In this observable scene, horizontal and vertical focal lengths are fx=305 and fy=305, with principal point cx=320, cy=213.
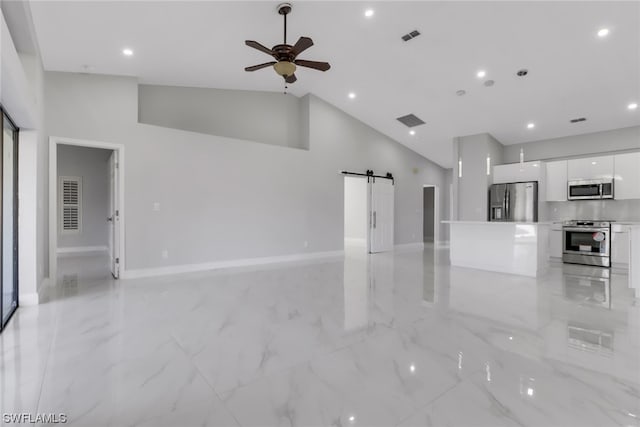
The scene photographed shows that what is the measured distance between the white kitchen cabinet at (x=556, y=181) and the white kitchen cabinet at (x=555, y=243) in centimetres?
74

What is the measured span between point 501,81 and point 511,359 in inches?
195

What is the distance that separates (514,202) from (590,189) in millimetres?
1373

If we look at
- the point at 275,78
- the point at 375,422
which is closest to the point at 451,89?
the point at 275,78

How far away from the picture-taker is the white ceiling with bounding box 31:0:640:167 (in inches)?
145

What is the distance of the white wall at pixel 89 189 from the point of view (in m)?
7.59

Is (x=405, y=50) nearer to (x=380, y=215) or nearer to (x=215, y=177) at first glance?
(x=215, y=177)

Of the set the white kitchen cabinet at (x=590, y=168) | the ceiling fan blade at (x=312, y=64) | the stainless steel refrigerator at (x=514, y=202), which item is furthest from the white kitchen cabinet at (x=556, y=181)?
the ceiling fan blade at (x=312, y=64)

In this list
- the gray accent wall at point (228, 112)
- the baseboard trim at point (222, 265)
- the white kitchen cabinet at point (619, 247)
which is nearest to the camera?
the baseboard trim at point (222, 265)

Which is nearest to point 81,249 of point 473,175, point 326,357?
point 326,357

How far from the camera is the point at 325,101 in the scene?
7.22 metres

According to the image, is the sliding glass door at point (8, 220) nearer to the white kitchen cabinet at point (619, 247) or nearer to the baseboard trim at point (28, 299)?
the baseboard trim at point (28, 299)

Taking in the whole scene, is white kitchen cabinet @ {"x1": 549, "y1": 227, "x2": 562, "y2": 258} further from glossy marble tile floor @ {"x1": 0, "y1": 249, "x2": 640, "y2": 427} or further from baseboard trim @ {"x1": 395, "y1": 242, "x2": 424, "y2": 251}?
baseboard trim @ {"x1": 395, "y1": 242, "x2": 424, "y2": 251}

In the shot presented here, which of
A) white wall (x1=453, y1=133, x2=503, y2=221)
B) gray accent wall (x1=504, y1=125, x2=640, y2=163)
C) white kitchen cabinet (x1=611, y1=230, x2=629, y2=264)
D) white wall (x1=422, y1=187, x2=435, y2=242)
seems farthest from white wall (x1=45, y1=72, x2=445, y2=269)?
white kitchen cabinet (x1=611, y1=230, x2=629, y2=264)

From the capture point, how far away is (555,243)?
22.0ft
